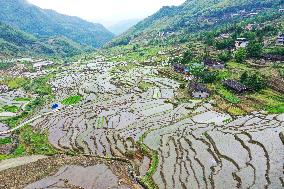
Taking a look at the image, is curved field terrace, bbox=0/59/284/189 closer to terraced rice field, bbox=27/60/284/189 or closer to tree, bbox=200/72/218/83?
terraced rice field, bbox=27/60/284/189

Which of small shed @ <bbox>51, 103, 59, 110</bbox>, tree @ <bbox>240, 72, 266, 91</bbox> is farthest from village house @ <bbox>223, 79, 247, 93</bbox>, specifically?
small shed @ <bbox>51, 103, 59, 110</bbox>

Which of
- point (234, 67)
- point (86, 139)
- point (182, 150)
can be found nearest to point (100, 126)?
point (86, 139)

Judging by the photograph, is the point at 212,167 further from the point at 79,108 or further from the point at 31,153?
the point at 79,108

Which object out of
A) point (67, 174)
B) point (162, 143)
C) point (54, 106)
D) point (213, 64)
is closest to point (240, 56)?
point (213, 64)

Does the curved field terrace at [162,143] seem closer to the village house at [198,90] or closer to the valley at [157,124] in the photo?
the valley at [157,124]

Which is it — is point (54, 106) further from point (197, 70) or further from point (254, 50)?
point (254, 50)

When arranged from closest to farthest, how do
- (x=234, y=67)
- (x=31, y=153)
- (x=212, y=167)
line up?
(x=212, y=167) → (x=31, y=153) → (x=234, y=67)
